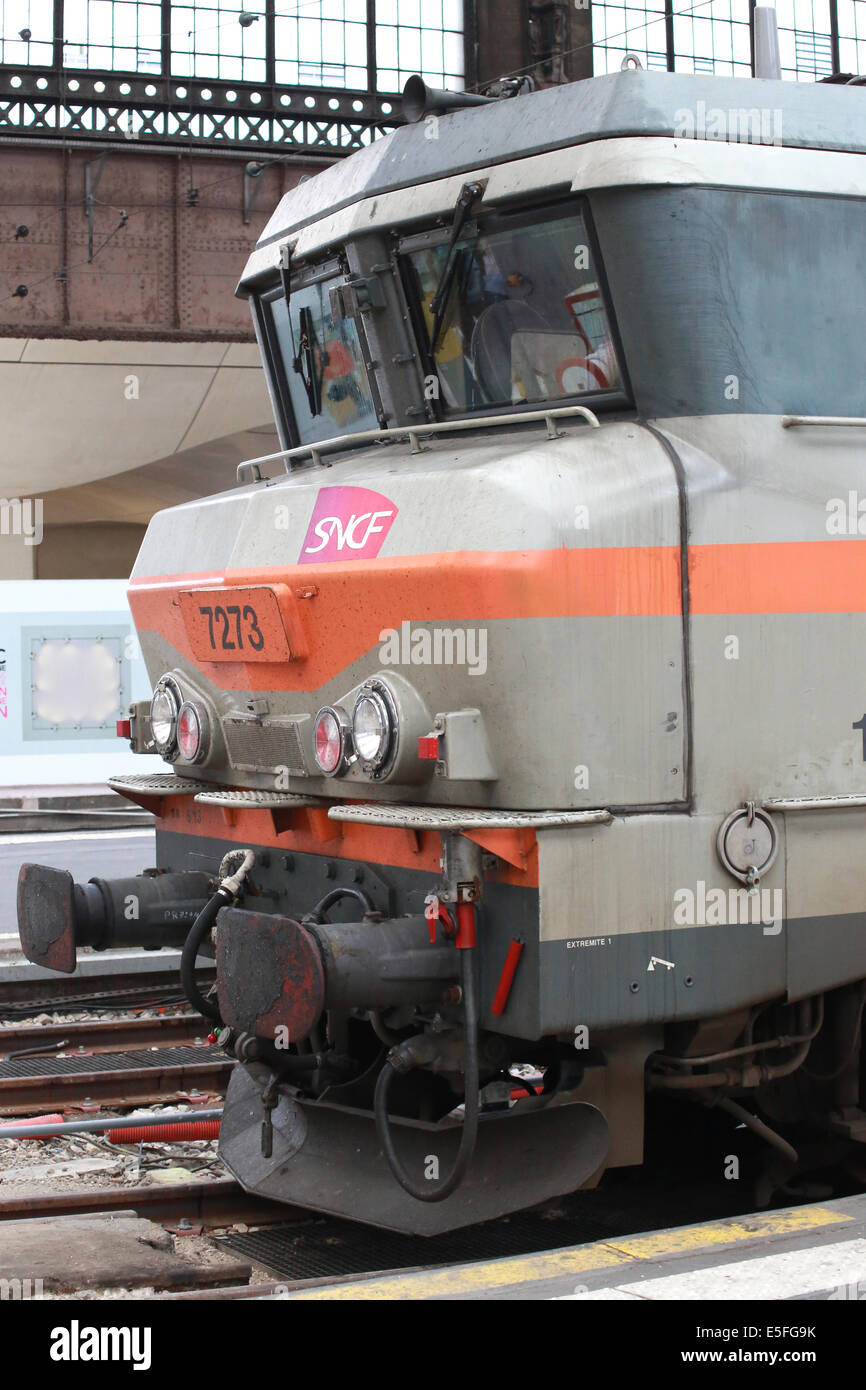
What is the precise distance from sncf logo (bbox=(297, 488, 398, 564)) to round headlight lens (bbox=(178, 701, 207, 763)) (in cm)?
93

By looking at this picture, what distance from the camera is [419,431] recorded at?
536cm

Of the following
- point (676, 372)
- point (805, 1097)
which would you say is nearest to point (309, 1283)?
point (805, 1097)

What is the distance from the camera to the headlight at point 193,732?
5875mm

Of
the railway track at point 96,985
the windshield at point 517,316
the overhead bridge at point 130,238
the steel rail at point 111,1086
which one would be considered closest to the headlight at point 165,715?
the windshield at point 517,316

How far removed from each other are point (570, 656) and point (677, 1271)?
5.45ft

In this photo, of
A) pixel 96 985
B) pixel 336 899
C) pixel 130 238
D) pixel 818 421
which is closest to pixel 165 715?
pixel 336 899

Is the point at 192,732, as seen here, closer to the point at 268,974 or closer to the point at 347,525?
the point at 347,525

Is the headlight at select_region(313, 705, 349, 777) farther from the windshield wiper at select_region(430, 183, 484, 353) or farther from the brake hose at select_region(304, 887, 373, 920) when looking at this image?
the windshield wiper at select_region(430, 183, 484, 353)

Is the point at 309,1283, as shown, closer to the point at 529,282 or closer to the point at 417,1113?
the point at 417,1113

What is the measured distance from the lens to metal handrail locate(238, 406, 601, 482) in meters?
4.90

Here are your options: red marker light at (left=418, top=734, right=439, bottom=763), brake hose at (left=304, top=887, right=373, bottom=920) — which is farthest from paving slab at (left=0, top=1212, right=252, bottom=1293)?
red marker light at (left=418, top=734, right=439, bottom=763)
